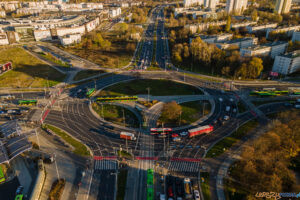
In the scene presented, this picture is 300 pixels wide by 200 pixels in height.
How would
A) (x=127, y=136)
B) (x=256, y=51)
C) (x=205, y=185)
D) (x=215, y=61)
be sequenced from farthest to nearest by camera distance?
(x=215, y=61), (x=256, y=51), (x=127, y=136), (x=205, y=185)

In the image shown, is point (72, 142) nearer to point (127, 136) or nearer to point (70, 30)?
point (127, 136)

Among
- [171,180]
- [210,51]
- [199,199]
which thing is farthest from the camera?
[210,51]

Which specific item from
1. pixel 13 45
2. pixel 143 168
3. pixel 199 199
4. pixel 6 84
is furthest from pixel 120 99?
pixel 13 45

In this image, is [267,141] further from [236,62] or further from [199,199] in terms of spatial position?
[236,62]

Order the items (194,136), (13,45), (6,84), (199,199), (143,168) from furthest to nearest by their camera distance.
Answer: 1. (13,45)
2. (6,84)
3. (194,136)
4. (143,168)
5. (199,199)

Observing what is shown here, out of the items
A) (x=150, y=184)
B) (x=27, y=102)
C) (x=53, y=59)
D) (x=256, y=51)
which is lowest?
(x=150, y=184)

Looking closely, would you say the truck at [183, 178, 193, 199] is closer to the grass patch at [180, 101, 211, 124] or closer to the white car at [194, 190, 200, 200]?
the white car at [194, 190, 200, 200]

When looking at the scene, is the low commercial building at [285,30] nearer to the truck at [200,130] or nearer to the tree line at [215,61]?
the tree line at [215,61]

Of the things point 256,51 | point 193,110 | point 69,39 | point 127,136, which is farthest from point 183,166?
point 69,39
